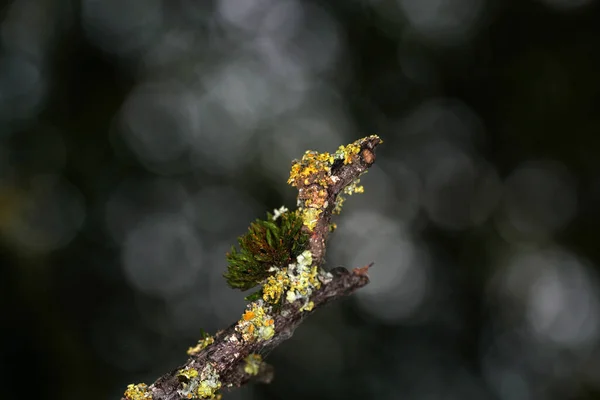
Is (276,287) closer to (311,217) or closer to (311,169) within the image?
(311,217)

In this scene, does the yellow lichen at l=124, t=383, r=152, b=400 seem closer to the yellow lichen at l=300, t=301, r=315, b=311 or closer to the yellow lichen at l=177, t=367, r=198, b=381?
the yellow lichen at l=177, t=367, r=198, b=381

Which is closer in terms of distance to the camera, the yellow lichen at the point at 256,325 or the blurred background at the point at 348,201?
the yellow lichen at the point at 256,325

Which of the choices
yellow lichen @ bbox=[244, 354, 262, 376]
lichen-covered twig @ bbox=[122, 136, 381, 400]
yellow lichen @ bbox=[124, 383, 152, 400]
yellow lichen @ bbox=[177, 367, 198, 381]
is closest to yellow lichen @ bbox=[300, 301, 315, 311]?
lichen-covered twig @ bbox=[122, 136, 381, 400]

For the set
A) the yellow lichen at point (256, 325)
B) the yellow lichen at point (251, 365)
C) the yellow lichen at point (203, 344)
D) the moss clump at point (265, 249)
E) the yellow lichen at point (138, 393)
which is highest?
the moss clump at point (265, 249)

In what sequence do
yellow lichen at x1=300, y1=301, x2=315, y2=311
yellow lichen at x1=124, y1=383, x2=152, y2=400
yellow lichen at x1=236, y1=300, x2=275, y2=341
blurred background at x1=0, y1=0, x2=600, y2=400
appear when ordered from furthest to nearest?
1. blurred background at x1=0, y1=0, x2=600, y2=400
2. yellow lichen at x1=300, y1=301, x2=315, y2=311
3. yellow lichen at x1=236, y1=300, x2=275, y2=341
4. yellow lichen at x1=124, y1=383, x2=152, y2=400

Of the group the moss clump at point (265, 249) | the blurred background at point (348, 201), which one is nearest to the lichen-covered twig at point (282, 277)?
the moss clump at point (265, 249)

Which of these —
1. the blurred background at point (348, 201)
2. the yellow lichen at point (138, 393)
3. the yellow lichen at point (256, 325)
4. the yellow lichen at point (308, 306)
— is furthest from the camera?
the blurred background at point (348, 201)

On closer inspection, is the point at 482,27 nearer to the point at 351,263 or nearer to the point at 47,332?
the point at 351,263

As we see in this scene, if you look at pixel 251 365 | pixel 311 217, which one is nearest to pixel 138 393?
pixel 251 365

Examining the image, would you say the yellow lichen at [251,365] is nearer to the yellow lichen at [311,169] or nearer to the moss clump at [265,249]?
the moss clump at [265,249]
